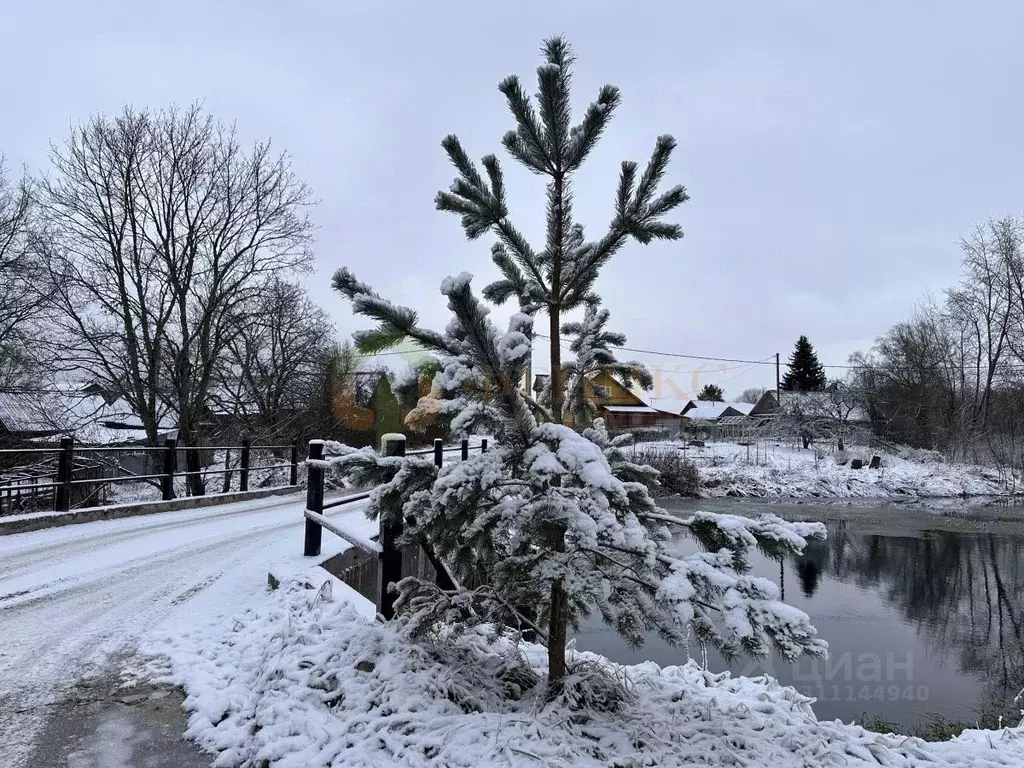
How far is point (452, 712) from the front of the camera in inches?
105

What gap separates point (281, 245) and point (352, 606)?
17.7 m

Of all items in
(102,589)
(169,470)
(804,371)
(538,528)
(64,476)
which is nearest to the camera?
(538,528)

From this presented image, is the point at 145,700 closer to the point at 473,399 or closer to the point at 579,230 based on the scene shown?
the point at 473,399

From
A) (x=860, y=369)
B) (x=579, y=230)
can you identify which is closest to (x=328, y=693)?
(x=579, y=230)

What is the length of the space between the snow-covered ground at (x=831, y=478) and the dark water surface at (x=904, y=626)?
312 inches

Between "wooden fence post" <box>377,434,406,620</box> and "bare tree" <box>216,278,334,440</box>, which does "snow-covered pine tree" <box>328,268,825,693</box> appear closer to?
"wooden fence post" <box>377,434,406,620</box>

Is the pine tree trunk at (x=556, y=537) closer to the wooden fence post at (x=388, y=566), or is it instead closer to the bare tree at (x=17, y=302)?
the wooden fence post at (x=388, y=566)

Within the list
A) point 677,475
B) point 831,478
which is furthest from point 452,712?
point 831,478

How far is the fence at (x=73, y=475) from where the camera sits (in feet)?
26.3

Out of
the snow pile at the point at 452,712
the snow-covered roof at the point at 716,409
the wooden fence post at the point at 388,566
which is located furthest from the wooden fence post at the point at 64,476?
the snow-covered roof at the point at 716,409

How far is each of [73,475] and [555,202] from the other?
47.9ft

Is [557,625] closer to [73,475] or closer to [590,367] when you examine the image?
[590,367]

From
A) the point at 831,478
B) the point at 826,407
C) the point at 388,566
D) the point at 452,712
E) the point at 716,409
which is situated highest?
the point at 716,409

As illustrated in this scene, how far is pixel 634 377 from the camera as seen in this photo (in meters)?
3.35
